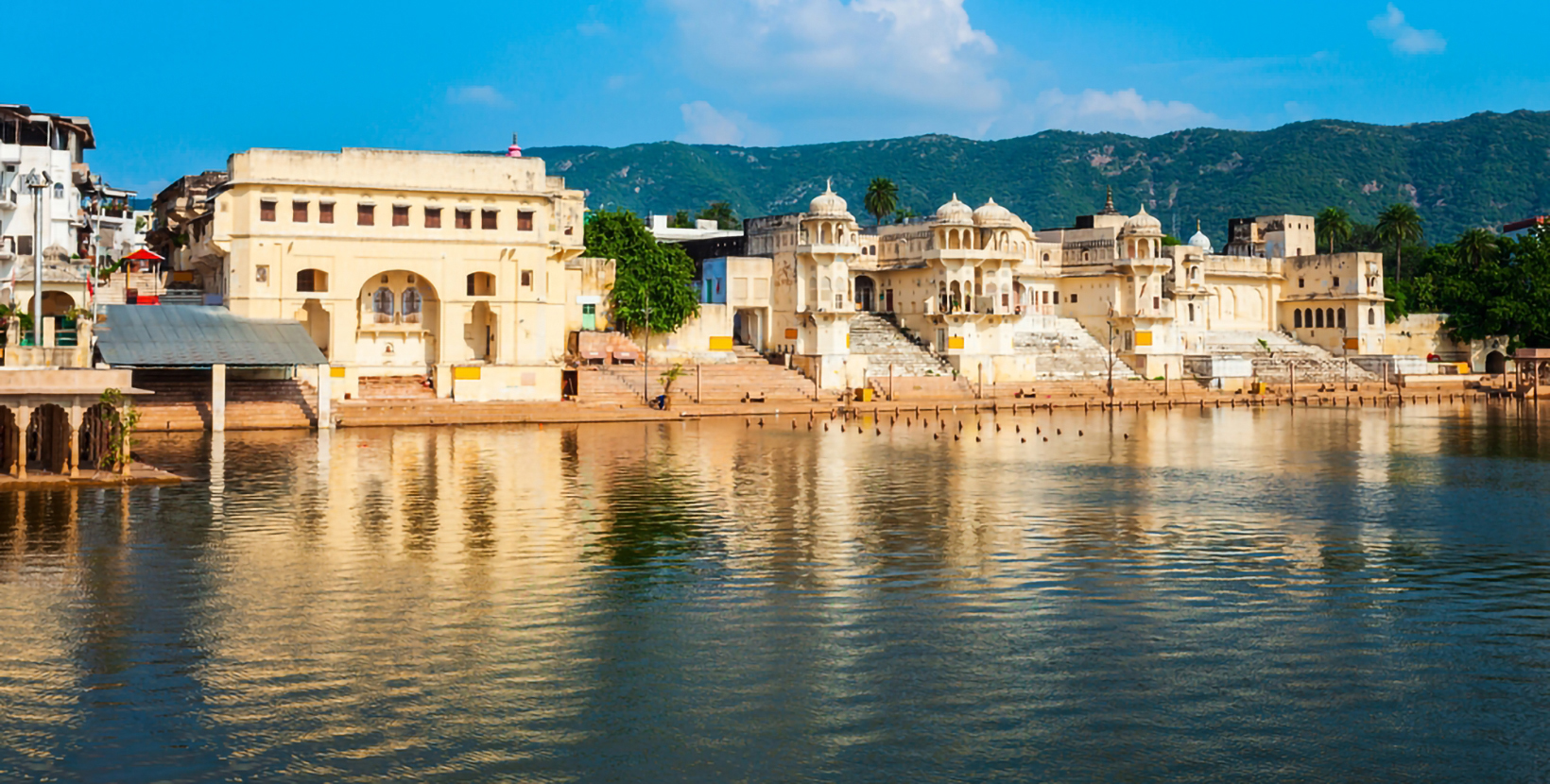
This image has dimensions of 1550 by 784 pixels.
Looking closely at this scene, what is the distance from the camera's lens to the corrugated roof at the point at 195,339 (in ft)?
164

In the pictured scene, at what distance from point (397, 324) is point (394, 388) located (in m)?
3.47

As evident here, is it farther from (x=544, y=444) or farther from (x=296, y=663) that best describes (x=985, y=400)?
(x=296, y=663)

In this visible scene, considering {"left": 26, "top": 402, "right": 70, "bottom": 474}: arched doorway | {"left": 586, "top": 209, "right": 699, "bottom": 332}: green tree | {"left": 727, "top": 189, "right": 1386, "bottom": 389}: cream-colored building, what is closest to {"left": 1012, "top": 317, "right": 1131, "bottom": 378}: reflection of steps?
{"left": 727, "top": 189, "right": 1386, "bottom": 389}: cream-colored building

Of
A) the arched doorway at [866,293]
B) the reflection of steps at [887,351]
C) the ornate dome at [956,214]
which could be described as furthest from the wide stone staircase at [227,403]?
the arched doorway at [866,293]

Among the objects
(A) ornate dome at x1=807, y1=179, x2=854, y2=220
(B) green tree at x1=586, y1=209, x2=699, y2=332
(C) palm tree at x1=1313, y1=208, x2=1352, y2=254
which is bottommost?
(B) green tree at x1=586, y1=209, x2=699, y2=332

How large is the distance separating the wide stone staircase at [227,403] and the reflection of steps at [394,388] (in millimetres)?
3469

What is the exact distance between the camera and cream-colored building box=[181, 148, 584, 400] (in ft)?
193

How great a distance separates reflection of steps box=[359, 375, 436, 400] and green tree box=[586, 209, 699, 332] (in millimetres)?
12082

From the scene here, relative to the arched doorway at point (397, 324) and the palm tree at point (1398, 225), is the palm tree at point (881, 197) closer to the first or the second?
the palm tree at point (1398, 225)

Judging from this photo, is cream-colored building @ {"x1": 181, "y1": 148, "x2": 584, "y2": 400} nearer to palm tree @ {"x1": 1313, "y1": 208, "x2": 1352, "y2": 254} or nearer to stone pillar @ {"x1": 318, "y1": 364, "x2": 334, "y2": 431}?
stone pillar @ {"x1": 318, "y1": 364, "x2": 334, "y2": 431}

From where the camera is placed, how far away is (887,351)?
80125 millimetres

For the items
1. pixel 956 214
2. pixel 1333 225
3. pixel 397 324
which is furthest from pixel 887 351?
pixel 1333 225

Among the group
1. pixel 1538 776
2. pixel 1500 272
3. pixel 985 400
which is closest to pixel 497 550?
pixel 1538 776

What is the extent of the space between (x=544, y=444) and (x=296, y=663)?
31829 mm
